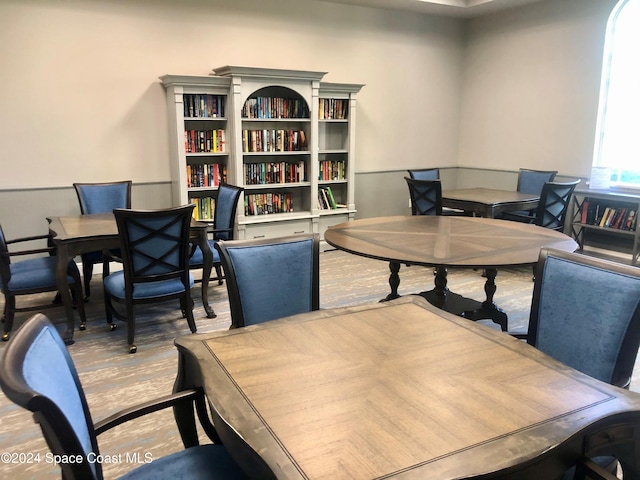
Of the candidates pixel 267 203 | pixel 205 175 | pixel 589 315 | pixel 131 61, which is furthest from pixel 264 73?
pixel 589 315

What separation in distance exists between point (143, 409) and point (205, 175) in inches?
156

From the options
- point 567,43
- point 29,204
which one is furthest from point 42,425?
point 567,43

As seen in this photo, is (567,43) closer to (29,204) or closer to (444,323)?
(444,323)

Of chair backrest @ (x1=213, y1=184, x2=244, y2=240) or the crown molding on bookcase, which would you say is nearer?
chair backrest @ (x1=213, y1=184, x2=244, y2=240)

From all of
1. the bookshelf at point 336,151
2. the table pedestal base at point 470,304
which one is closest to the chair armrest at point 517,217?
the bookshelf at point 336,151

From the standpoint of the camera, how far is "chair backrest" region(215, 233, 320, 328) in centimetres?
212

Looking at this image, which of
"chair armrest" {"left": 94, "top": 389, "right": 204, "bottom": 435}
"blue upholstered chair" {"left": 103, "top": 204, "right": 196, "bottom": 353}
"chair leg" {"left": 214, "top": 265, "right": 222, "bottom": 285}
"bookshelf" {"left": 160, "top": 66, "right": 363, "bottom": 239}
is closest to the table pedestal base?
"blue upholstered chair" {"left": 103, "top": 204, "right": 196, "bottom": 353}

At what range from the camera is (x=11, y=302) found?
332 cm

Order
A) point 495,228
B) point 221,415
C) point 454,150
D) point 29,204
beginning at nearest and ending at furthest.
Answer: point 221,415, point 495,228, point 29,204, point 454,150

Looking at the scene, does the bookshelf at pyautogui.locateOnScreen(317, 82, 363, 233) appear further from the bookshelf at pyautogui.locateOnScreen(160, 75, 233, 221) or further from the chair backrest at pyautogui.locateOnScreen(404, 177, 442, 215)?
the chair backrest at pyautogui.locateOnScreen(404, 177, 442, 215)

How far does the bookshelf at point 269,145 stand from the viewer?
16.0 feet

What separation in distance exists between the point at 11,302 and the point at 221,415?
285 cm

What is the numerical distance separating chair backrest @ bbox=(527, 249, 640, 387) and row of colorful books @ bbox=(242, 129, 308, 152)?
384 cm

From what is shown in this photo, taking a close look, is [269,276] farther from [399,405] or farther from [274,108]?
[274,108]
